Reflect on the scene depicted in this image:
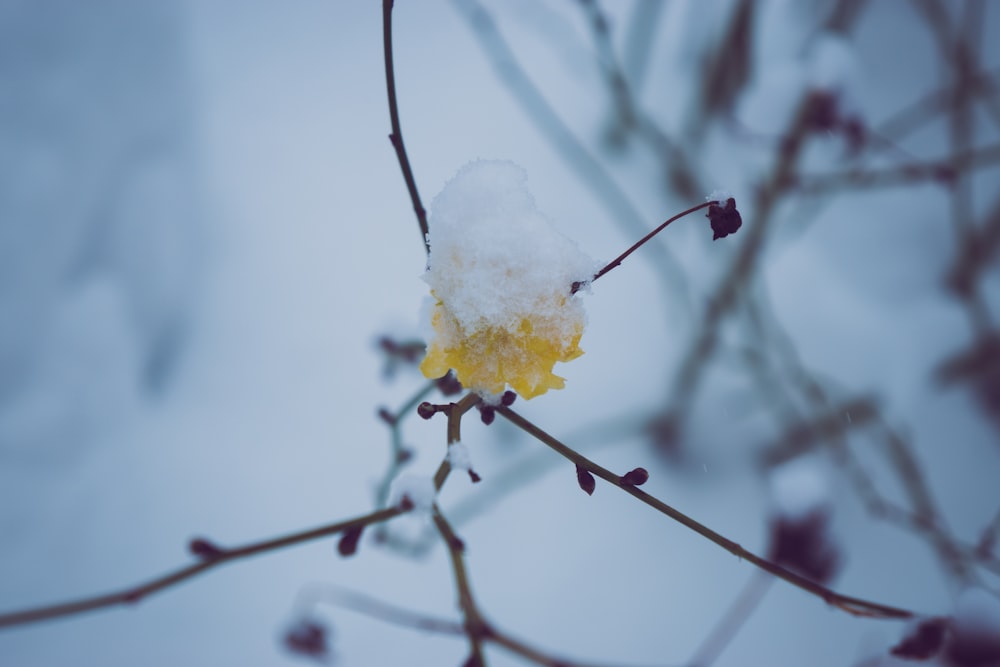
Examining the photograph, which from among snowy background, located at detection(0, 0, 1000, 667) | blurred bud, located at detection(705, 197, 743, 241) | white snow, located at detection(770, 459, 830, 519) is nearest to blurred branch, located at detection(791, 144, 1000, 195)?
snowy background, located at detection(0, 0, 1000, 667)

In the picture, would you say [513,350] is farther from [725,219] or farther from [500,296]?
[725,219]

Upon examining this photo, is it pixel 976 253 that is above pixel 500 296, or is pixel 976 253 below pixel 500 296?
above

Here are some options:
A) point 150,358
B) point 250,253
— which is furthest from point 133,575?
point 250,253

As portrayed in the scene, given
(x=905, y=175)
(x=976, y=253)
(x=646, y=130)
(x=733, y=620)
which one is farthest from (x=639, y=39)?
(x=733, y=620)

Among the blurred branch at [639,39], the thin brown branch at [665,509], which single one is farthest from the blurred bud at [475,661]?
the blurred branch at [639,39]

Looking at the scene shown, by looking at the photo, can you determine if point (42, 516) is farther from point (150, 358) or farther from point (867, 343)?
point (867, 343)

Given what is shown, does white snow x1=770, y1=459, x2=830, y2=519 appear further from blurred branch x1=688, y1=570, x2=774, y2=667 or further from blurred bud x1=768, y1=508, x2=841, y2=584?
blurred branch x1=688, y1=570, x2=774, y2=667
